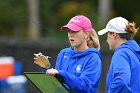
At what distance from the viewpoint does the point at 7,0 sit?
26938mm

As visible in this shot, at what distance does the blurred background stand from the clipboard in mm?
8438

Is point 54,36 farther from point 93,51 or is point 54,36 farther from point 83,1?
point 93,51

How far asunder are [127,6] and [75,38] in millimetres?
22496

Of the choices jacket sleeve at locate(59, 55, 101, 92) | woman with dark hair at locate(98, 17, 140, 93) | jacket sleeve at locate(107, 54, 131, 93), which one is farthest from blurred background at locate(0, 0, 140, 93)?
jacket sleeve at locate(107, 54, 131, 93)

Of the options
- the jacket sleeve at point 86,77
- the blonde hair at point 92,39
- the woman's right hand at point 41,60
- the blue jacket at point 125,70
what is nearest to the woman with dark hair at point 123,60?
the blue jacket at point 125,70

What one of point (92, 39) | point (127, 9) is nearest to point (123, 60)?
point (92, 39)

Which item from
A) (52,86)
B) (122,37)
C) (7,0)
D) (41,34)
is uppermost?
(122,37)

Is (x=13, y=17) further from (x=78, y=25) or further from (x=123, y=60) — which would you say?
(x=123, y=60)

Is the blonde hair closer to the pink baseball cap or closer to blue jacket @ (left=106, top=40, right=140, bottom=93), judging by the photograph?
the pink baseball cap

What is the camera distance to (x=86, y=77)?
855 cm

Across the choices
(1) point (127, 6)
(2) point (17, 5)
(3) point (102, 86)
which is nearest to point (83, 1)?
(1) point (127, 6)

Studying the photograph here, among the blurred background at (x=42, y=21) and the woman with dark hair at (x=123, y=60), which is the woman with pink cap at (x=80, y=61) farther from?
the blurred background at (x=42, y=21)

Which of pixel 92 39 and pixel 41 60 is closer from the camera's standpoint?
pixel 41 60

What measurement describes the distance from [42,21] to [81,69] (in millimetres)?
20897
